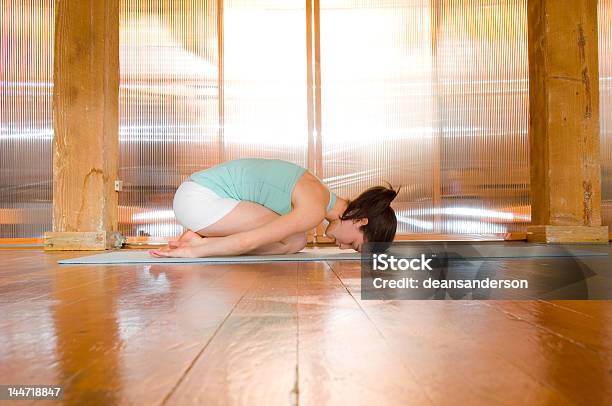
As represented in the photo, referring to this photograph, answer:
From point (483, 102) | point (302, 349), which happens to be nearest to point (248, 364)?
point (302, 349)

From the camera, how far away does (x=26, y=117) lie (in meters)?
4.21

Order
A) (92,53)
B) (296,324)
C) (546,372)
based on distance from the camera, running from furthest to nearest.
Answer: (92,53) → (296,324) → (546,372)

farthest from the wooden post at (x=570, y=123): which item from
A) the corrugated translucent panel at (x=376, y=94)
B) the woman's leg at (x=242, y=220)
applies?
the woman's leg at (x=242, y=220)

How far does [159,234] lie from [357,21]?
236cm

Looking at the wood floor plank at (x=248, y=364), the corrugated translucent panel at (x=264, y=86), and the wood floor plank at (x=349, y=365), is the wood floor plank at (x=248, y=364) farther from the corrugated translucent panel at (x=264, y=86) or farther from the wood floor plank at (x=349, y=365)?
the corrugated translucent panel at (x=264, y=86)

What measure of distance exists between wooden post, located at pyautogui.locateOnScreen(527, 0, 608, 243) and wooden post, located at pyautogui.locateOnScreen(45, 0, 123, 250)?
2.74 m

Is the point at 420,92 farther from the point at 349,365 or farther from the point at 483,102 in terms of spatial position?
the point at 349,365

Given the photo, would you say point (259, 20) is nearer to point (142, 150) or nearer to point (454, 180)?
point (142, 150)

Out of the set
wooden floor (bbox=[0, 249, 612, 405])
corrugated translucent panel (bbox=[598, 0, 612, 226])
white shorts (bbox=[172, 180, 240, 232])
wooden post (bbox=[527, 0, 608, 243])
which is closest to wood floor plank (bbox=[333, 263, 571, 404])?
wooden floor (bbox=[0, 249, 612, 405])

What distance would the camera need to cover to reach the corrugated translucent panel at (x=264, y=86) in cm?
436

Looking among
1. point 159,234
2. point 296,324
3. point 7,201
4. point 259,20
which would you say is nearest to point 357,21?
point 259,20

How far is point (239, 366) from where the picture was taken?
1.75 feet

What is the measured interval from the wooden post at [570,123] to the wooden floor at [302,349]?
2.51 metres

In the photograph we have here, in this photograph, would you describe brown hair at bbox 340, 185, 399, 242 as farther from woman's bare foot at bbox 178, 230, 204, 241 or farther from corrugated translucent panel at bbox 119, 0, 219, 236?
corrugated translucent panel at bbox 119, 0, 219, 236
